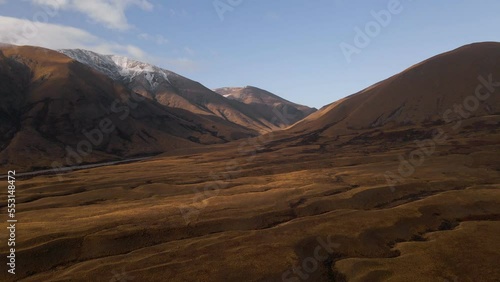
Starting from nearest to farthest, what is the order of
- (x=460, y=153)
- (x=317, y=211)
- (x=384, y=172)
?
(x=317, y=211) → (x=384, y=172) → (x=460, y=153)

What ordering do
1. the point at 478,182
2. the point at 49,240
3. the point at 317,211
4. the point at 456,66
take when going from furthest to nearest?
the point at 456,66 → the point at 478,182 → the point at 317,211 → the point at 49,240

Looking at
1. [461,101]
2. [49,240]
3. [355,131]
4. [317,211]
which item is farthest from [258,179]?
[461,101]

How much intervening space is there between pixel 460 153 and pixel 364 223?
224 feet

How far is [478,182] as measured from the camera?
68.7 meters

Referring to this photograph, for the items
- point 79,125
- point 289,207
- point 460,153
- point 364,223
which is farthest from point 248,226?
point 79,125

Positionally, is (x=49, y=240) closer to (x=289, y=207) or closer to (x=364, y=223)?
(x=289, y=207)

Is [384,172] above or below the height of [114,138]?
below

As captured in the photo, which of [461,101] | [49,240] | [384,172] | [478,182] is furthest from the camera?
[461,101]

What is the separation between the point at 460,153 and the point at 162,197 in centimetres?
8284

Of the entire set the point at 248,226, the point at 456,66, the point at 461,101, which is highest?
the point at 456,66

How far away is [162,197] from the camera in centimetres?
7175

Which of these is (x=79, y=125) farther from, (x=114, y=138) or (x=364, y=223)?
(x=364, y=223)

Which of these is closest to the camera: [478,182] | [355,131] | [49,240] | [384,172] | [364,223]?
[49,240]

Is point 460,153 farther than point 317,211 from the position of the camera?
Yes
